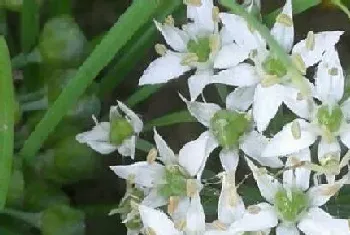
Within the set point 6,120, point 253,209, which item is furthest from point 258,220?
point 6,120

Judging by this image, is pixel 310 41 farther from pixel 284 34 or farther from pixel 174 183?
pixel 174 183

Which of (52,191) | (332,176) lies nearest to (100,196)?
(52,191)

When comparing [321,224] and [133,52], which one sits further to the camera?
[133,52]

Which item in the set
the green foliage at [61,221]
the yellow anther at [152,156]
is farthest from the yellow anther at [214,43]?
the green foliage at [61,221]

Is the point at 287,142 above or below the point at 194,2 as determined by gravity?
below

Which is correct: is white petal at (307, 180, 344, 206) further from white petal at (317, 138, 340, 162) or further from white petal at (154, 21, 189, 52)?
white petal at (154, 21, 189, 52)

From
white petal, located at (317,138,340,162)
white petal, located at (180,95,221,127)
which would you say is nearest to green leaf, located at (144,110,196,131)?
white petal, located at (180,95,221,127)

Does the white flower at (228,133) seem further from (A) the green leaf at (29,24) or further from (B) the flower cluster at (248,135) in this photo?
(A) the green leaf at (29,24)

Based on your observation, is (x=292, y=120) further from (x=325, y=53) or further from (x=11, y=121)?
(x=11, y=121)
